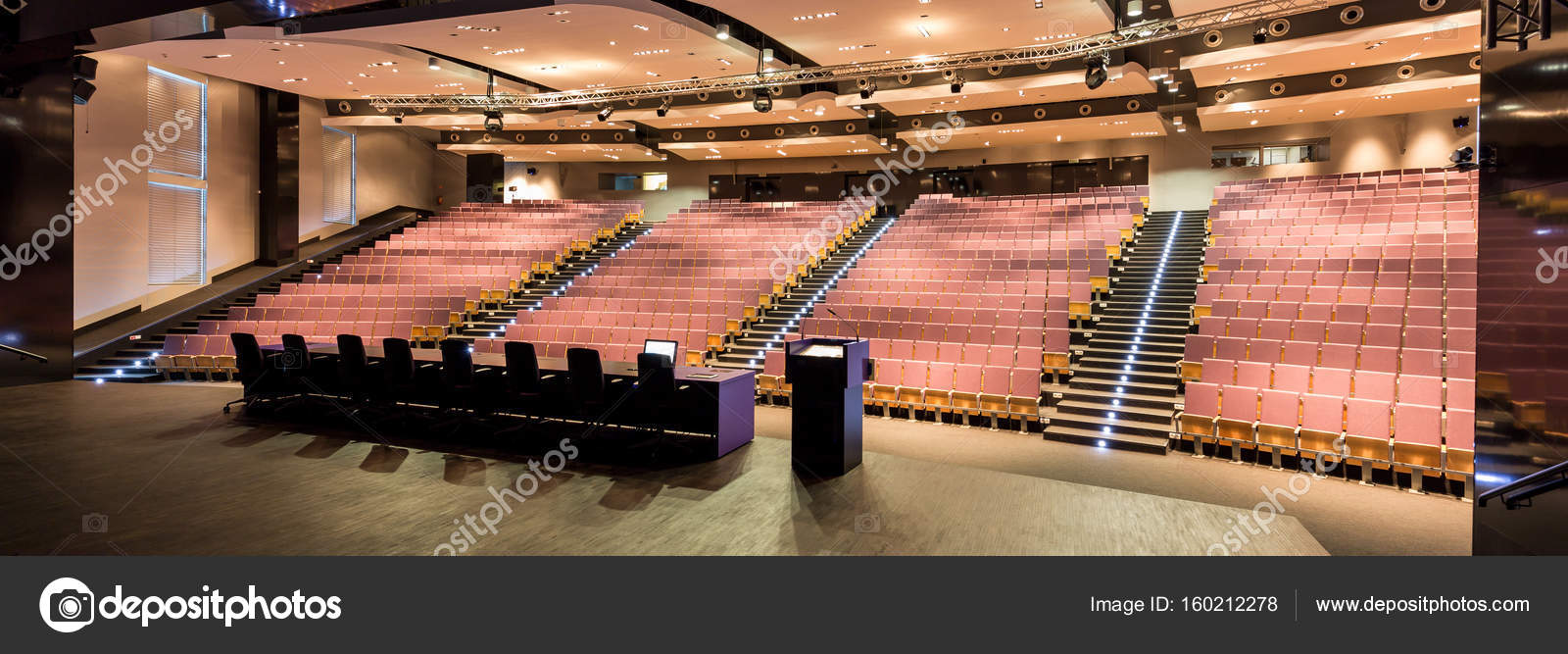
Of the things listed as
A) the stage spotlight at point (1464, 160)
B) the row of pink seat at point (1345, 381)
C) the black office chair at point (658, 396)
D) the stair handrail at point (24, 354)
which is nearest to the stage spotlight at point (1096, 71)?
the row of pink seat at point (1345, 381)

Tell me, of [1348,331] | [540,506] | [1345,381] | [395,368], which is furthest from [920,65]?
[540,506]

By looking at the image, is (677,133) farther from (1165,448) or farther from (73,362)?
(1165,448)

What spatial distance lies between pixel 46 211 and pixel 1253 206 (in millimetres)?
14942

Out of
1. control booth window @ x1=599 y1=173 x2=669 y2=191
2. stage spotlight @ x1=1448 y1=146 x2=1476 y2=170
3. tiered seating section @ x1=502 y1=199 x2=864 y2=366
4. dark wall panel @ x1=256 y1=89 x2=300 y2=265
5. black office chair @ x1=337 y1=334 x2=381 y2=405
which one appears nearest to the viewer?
stage spotlight @ x1=1448 y1=146 x2=1476 y2=170

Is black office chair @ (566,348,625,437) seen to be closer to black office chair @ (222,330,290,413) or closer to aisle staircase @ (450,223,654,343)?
black office chair @ (222,330,290,413)

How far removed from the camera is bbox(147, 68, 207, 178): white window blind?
984cm

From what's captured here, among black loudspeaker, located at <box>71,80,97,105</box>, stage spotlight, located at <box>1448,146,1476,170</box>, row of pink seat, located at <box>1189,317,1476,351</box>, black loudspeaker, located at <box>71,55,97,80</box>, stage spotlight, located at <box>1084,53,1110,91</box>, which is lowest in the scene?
row of pink seat, located at <box>1189,317,1476,351</box>

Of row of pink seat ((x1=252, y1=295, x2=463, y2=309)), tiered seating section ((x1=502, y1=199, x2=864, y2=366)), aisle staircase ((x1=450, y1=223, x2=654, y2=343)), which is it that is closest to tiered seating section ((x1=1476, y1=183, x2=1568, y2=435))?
tiered seating section ((x1=502, y1=199, x2=864, y2=366))

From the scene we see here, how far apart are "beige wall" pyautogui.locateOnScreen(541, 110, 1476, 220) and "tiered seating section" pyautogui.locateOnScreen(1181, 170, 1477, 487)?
10.5ft

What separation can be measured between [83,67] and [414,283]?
13.8 ft

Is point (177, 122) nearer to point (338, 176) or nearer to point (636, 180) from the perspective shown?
point (338, 176)

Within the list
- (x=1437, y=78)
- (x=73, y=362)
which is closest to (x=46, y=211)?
(x=73, y=362)

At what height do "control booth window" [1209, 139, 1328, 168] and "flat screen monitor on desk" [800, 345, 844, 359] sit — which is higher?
"control booth window" [1209, 139, 1328, 168]

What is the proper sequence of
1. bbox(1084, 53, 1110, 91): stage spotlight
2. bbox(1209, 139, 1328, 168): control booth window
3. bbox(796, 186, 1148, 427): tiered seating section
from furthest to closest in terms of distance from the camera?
1. bbox(1209, 139, 1328, 168): control booth window
2. bbox(1084, 53, 1110, 91): stage spotlight
3. bbox(796, 186, 1148, 427): tiered seating section
